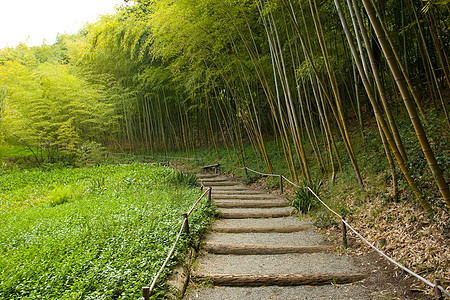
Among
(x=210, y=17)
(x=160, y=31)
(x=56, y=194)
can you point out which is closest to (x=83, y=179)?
(x=56, y=194)

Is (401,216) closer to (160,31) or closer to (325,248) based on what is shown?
(325,248)

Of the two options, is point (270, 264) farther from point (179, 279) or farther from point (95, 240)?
point (95, 240)

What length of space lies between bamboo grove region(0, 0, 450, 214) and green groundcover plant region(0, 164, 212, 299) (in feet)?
7.66

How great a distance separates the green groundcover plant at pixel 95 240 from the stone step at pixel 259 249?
14.2 inches

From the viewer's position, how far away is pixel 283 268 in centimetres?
302

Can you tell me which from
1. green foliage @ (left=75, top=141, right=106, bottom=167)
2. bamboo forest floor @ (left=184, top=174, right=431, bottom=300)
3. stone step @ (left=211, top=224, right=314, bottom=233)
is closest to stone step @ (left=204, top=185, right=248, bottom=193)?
bamboo forest floor @ (left=184, top=174, right=431, bottom=300)

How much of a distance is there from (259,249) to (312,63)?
8.25ft

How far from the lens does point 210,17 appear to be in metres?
5.76

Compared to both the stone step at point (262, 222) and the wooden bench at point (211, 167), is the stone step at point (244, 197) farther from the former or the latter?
the wooden bench at point (211, 167)

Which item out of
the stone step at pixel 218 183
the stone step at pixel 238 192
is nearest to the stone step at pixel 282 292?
the stone step at pixel 238 192

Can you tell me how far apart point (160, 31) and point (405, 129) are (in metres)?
4.69

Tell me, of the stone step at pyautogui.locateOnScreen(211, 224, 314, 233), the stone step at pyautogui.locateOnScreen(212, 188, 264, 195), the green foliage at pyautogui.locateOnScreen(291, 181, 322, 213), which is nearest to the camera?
the stone step at pyautogui.locateOnScreen(211, 224, 314, 233)

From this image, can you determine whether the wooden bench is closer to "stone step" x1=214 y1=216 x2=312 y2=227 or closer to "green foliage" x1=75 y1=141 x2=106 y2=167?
"green foliage" x1=75 y1=141 x2=106 y2=167

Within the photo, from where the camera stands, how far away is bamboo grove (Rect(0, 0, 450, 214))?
120 inches
